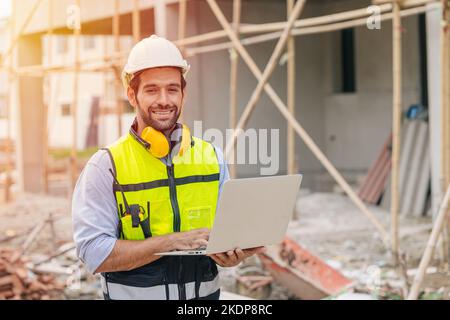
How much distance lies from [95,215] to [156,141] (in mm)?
294

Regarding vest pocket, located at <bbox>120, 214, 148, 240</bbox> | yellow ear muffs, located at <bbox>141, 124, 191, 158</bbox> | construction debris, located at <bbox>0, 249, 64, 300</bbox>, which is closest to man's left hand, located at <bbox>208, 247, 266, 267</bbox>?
vest pocket, located at <bbox>120, 214, 148, 240</bbox>

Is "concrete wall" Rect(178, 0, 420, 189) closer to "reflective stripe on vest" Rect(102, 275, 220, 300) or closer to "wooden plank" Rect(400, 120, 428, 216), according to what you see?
"wooden plank" Rect(400, 120, 428, 216)

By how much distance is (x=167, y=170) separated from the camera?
96.0 inches

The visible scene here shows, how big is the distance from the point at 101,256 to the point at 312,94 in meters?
10.7

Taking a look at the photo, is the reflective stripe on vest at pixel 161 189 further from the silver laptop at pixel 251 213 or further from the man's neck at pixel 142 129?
the silver laptop at pixel 251 213

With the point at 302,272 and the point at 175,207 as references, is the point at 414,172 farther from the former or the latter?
the point at 175,207

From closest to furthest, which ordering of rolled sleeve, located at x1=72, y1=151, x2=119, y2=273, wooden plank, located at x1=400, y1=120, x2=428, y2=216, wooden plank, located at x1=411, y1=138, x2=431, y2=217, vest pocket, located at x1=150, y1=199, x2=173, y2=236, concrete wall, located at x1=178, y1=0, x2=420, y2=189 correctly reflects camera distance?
rolled sleeve, located at x1=72, y1=151, x2=119, y2=273, vest pocket, located at x1=150, y1=199, x2=173, y2=236, wooden plank, located at x1=411, y1=138, x2=431, y2=217, wooden plank, located at x1=400, y1=120, x2=428, y2=216, concrete wall, located at x1=178, y1=0, x2=420, y2=189

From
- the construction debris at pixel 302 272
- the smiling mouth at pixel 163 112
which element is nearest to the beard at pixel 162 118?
the smiling mouth at pixel 163 112

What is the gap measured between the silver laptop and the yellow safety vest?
15 centimetres

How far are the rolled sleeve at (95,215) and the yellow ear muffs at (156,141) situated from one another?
0.14 meters

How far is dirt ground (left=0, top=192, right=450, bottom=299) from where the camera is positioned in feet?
20.7
